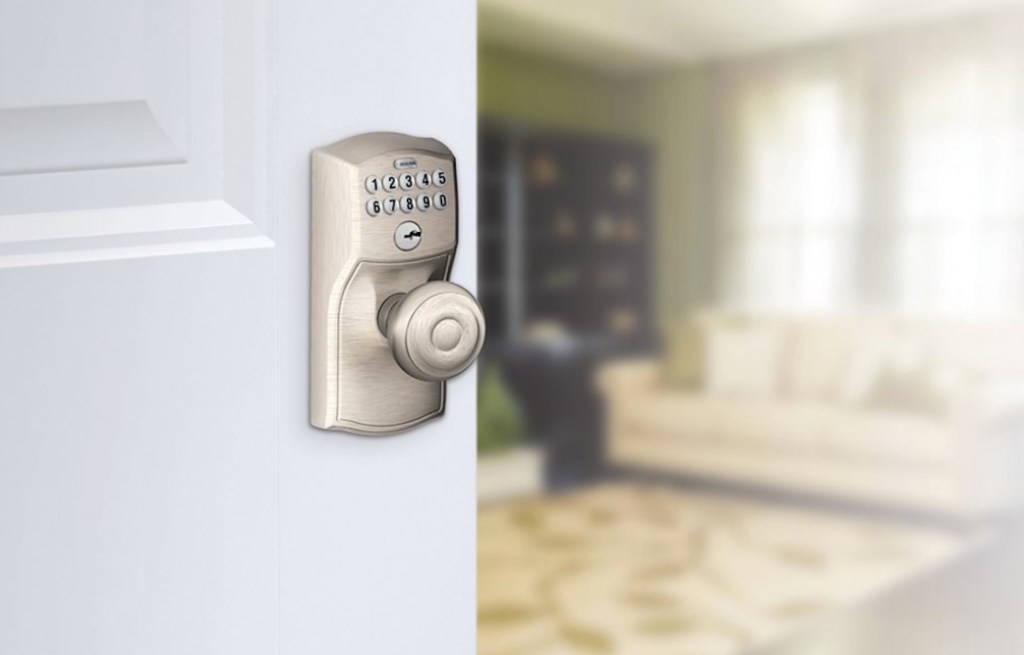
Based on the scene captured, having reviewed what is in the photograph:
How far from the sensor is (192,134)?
222 millimetres

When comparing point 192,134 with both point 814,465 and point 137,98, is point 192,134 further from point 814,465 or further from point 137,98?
point 814,465

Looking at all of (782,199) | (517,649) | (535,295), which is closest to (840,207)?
(782,199)

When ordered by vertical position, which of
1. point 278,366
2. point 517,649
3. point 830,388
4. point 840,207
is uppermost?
point 840,207

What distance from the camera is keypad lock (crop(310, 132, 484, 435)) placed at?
0.22m

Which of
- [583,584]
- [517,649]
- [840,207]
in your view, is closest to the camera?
[517,649]

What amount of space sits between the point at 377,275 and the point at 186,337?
0.15 ft

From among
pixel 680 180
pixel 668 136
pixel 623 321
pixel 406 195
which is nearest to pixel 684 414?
pixel 623 321

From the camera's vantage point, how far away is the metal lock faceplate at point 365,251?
0.75ft

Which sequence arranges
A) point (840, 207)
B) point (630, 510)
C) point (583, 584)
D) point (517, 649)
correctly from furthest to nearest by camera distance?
Answer: point (840, 207)
point (630, 510)
point (583, 584)
point (517, 649)

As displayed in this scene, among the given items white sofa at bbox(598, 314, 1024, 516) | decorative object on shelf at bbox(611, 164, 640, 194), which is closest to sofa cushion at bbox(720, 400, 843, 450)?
white sofa at bbox(598, 314, 1024, 516)

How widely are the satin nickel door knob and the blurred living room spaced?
150 cm

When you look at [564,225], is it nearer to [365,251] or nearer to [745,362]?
[745,362]

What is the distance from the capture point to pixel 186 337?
220mm

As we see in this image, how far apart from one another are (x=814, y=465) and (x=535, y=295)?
1.24 metres
